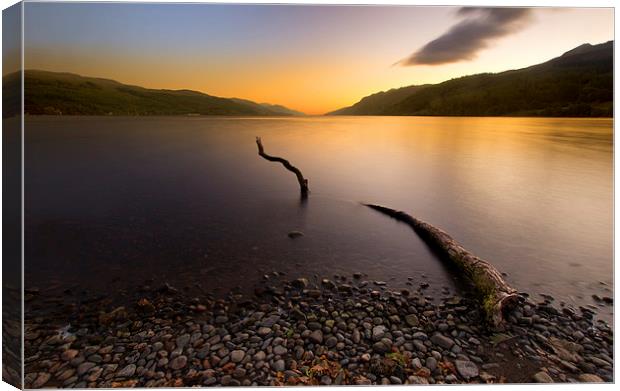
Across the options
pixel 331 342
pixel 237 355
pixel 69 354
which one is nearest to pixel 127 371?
pixel 69 354

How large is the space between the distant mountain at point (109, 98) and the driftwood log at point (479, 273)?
349 cm

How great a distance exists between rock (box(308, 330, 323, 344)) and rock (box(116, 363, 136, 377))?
1691 millimetres

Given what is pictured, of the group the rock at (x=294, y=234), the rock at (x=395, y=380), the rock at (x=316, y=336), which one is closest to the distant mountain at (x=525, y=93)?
the rock at (x=294, y=234)

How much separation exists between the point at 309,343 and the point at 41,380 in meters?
2.49

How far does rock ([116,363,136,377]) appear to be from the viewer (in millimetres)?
3152

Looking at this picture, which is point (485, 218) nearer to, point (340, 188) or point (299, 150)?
point (340, 188)

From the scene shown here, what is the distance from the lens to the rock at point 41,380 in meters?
3.12

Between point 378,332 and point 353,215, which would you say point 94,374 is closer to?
point 378,332

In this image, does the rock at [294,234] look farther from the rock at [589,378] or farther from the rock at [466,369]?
the rock at [589,378]

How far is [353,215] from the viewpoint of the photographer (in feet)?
21.3

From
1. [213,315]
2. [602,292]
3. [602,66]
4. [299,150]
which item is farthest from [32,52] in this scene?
[299,150]

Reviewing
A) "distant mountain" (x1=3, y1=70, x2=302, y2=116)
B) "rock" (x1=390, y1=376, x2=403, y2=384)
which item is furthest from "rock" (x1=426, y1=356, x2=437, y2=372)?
"distant mountain" (x1=3, y1=70, x2=302, y2=116)

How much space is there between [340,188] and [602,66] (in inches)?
199

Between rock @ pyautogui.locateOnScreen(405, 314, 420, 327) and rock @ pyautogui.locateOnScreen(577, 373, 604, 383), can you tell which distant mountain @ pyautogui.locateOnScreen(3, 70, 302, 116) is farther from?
rock @ pyautogui.locateOnScreen(577, 373, 604, 383)
